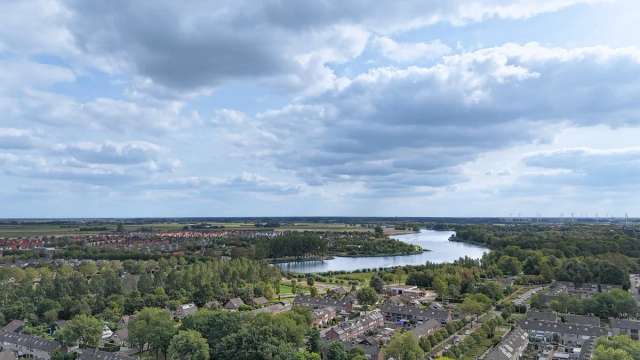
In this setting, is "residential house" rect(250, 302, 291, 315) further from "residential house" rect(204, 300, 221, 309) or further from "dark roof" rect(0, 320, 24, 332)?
"dark roof" rect(0, 320, 24, 332)

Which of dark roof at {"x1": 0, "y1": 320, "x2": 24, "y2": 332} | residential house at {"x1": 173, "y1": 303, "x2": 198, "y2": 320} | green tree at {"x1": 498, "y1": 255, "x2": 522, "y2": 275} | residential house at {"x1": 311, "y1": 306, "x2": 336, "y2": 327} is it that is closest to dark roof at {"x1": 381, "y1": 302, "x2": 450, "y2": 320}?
residential house at {"x1": 311, "y1": 306, "x2": 336, "y2": 327}

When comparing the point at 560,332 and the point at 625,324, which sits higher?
the point at 625,324

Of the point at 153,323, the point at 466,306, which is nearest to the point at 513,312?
the point at 466,306

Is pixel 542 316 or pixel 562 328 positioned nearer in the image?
pixel 562 328

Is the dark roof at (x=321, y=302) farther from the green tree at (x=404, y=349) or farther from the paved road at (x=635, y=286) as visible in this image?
the paved road at (x=635, y=286)

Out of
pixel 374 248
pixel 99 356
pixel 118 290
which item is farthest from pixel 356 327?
→ pixel 374 248

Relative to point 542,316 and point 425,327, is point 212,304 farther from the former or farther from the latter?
point 542,316

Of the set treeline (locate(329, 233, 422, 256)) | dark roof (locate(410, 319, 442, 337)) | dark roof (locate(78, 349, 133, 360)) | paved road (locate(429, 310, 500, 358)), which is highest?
treeline (locate(329, 233, 422, 256))
